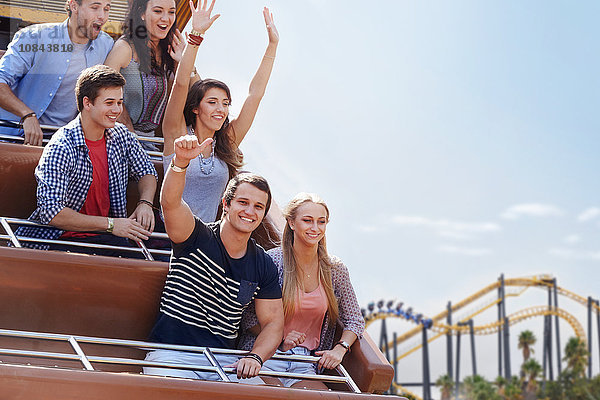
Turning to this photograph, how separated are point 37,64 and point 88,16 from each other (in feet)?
1.20

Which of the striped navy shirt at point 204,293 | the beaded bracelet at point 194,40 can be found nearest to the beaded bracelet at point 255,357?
the striped navy shirt at point 204,293

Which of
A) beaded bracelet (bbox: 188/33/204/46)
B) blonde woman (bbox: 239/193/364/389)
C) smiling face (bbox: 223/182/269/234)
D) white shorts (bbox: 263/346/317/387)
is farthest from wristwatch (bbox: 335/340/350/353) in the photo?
beaded bracelet (bbox: 188/33/204/46)

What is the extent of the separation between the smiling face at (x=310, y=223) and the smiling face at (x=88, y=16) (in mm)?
1648

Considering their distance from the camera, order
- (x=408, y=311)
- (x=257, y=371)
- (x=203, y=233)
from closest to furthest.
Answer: (x=257, y=371) → (x=203, y=233) → (x=408, y=311)

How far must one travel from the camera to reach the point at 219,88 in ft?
12.1

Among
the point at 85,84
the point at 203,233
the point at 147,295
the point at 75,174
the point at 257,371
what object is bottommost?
the point at 257,371

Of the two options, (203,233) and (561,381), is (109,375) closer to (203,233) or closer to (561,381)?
(203,233)

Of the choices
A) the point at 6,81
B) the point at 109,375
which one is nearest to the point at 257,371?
the point at 109,375

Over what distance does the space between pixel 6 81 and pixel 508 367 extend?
1098 inches

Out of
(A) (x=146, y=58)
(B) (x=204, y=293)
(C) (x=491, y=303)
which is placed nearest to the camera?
(B) (x=204, y=293)

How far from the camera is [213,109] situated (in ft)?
11.9

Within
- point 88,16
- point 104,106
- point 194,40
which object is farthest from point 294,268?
A: point 88,16

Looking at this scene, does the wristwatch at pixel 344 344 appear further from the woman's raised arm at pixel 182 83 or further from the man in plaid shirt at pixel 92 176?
the woman's raised arm at pixel 182 83

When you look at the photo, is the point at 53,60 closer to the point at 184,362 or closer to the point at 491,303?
the point at 184,362
